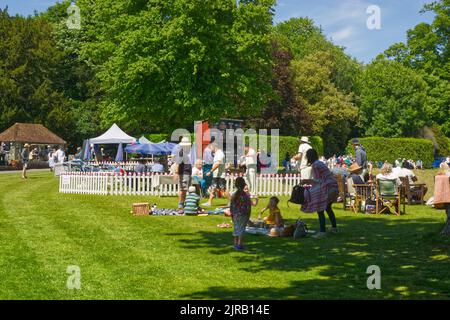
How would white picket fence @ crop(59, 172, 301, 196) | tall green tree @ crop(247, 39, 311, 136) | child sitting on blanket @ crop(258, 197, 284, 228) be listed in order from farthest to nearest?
tall green tree @ crop(247, 39, 311, 136) → white picket fence @ crop(59, 172, 301, 196) → child sitting on blanket @ crop(258, 197, 284, 228)

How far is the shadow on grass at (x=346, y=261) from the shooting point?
26.1 feet

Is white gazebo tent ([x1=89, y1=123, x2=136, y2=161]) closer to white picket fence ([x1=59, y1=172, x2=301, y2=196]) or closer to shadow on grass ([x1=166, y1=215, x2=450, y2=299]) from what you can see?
white picket fence ([x1=59, y1=172, x2=301, y2=196])

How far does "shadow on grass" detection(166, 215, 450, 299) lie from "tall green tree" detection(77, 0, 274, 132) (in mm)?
20383

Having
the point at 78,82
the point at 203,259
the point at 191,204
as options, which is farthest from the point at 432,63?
the point at 203,259

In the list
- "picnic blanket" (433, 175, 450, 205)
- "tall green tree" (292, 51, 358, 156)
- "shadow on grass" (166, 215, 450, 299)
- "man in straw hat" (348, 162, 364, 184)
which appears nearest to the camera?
"shadow on grass" (166, 215, 450, 299)

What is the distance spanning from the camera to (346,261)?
10203mm

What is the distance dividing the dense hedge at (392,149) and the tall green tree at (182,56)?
104 ft

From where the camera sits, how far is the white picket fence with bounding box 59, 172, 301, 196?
76.6ft

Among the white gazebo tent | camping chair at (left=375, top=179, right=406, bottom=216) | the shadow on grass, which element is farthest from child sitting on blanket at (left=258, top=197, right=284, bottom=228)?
the white gazebo tent

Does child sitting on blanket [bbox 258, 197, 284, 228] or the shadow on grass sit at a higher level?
child sitting on blanket [bbox 258, 197, 284, 228]

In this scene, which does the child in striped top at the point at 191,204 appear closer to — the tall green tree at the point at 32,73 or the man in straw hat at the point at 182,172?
the man in straw hat at the point at 182,172

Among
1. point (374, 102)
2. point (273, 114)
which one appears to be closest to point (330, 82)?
point (374, 102)

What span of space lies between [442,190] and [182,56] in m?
23.8

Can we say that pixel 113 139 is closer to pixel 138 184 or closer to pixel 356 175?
pixel 138 184
